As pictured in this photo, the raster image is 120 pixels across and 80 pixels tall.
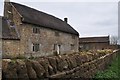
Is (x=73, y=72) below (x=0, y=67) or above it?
below

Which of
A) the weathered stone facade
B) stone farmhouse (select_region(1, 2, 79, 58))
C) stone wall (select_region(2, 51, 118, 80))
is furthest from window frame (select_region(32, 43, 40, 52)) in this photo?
stone wall (select_region(2, 51, 118, 80))

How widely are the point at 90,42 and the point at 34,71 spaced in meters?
59.7

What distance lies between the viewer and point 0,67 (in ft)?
11.9

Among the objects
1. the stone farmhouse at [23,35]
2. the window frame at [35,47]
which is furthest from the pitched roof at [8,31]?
the window frame at [35,47]

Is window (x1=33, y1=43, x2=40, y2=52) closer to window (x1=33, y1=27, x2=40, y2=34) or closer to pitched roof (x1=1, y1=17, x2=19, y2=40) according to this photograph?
window (x1=33, y1=27, x2=40, y2=34)

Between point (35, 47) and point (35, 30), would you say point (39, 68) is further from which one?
point (35, 30)

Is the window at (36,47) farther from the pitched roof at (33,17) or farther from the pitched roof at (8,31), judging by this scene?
the pitched roof at (8,31)

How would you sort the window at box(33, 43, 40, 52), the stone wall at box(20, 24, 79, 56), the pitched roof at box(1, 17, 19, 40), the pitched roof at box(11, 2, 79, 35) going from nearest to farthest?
the pitched roof at box(1, 17, 19, 40), the stone wall at box(20, 24, 79, 56), the pitched roof at box(11, 2, 79, 35), the window at box(33, 43, 40, 52)

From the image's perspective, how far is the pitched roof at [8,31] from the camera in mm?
25138

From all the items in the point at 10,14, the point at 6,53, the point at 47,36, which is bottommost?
the point at 6,53

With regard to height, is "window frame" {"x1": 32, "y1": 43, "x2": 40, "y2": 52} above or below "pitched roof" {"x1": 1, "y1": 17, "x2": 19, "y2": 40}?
below

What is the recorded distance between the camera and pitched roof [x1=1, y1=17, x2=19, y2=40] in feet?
82.5

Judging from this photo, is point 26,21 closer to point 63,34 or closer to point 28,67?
point 63,34

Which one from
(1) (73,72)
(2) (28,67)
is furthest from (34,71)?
(1) (73,72)
